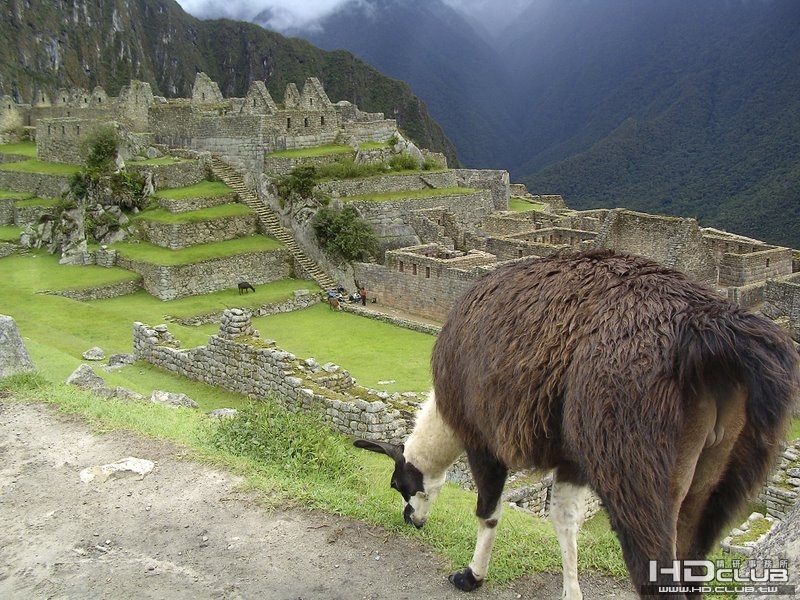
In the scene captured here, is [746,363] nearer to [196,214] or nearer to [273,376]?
[273,376]

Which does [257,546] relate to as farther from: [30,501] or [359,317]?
[359,317]

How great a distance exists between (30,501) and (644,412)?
4683 millimetres

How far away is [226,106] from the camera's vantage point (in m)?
31.1

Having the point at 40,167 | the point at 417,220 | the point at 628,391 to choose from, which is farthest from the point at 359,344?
the point at 40,167

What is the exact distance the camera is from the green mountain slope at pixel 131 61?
5837 inches

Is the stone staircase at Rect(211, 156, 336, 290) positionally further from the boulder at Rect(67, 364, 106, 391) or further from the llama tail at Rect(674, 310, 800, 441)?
the llama tail at Rect(674, 310, 800, 441)

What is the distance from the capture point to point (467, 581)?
4.77 m

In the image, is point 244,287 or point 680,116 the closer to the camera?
point 244,287

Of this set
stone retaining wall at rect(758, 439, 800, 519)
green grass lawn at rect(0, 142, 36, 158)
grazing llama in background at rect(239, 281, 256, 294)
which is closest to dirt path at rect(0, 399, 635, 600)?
stone retaining wall at rect(758, 439, 800, 519)

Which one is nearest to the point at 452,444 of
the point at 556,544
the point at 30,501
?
the point at 556,544

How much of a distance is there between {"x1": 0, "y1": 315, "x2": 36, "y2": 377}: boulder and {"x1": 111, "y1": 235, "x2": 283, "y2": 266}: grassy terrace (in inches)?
464

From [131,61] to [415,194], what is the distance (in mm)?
175562

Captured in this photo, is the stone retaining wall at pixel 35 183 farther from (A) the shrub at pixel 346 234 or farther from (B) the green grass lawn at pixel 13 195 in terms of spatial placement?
(A) the shrub at pixel 346 234

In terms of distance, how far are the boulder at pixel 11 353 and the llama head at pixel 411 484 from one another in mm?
5113
